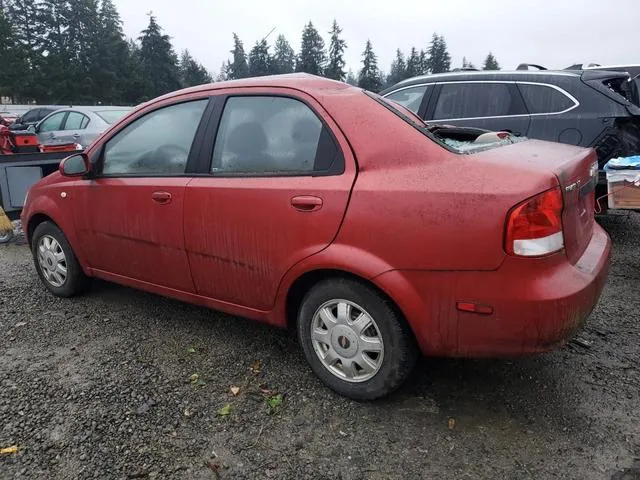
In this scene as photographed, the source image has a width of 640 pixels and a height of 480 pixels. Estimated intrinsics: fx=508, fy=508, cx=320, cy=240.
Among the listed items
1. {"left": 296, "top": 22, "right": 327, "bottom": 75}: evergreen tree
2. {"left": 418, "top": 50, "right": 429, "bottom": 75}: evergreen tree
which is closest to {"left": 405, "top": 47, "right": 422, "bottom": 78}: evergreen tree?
{"left": 418, "top": 50, "right": 429, "bottom": 75}: evergreen tree

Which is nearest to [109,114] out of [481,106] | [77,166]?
[77,166]

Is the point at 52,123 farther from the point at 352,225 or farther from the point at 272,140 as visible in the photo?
the point at 352,225

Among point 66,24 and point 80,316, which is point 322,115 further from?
point 66,24

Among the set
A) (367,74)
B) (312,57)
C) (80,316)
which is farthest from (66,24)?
(80,316)

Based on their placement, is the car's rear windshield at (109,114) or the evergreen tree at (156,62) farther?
the evergreen tree at (156,62)

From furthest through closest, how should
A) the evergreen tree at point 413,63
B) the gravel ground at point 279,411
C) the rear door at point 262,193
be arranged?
the evergreen tree at point 413,63
the rear door at point 262,193
the gravel ground at point 279,411

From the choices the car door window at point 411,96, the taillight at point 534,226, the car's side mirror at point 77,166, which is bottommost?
the taillight at point 534,226

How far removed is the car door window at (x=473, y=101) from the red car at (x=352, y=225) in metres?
2.97

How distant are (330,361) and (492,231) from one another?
43.9 inches

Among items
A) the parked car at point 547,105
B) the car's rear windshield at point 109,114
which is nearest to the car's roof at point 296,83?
the parked car at point 547,105

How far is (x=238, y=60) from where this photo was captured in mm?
81312

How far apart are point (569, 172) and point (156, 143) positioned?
247 centimetres

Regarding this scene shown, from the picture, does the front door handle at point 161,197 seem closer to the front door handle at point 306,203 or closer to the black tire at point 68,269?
the front door handle at point 306,203

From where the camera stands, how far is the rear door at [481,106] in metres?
5.54
